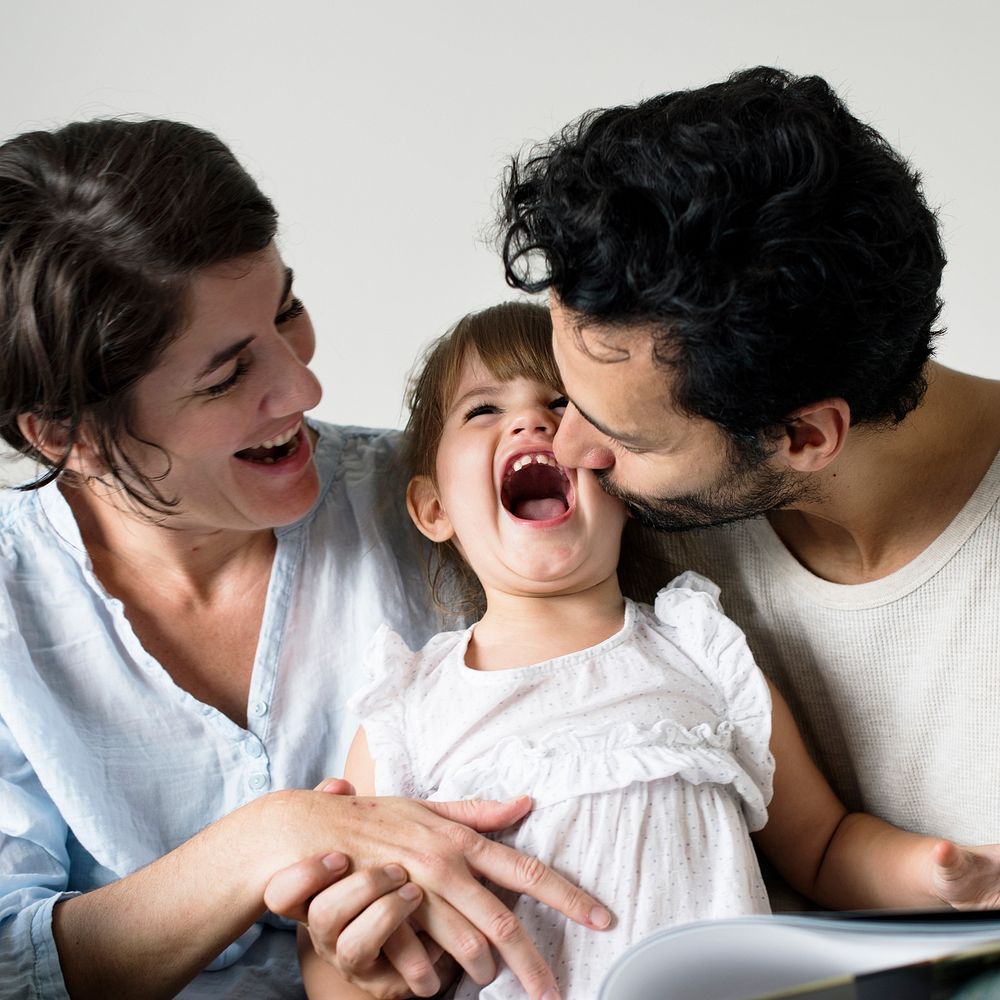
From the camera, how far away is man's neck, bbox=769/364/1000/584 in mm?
1502

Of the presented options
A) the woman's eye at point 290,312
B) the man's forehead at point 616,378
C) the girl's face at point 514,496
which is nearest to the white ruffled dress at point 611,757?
the girl's face at point 514,496

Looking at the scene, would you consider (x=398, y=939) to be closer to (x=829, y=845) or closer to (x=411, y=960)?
(x=411, y=960)

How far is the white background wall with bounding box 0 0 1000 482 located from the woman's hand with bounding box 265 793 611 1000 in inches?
67.9

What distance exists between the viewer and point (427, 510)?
5.84ft

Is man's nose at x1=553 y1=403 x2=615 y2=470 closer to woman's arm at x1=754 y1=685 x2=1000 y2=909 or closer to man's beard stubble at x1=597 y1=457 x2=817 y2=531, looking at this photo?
man's beard stubble at x1=597 y1=457 x2=817 y2=531

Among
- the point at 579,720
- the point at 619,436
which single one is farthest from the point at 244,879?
the point at 619,436

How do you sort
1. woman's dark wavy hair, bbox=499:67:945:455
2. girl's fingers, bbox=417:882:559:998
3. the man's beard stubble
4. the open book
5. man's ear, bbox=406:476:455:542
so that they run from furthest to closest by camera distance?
man's ear, bbox=406:476:455:542, the man's beard stubble, girl's fingers, bbox=417:882:559:998, woman's dark wavy hair, bbox=499:67:945:455, the open book

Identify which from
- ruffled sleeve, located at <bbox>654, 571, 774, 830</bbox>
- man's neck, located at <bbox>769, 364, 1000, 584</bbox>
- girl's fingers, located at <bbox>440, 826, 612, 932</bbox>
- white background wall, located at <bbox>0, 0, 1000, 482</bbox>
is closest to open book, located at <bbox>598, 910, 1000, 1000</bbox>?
girl's fingers, located at <bbox>440, 826, 612, 932</bbox>

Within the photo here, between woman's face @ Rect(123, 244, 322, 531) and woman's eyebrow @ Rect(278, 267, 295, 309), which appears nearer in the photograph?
woman's face @ Rect(123, 244, 322, 531)

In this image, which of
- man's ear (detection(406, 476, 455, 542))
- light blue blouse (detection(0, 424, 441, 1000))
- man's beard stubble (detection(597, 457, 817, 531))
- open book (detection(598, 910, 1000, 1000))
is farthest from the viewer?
man's ear (detection(406, 476, 455, 542))

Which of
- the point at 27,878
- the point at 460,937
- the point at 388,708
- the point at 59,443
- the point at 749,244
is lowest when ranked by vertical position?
the point at 27,878

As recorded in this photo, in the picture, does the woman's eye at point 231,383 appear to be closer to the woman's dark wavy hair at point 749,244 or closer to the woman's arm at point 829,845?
the woman's dark wavy hair at point 749,244

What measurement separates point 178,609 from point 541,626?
512 mm

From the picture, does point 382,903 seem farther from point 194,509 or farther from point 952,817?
point 952,817
